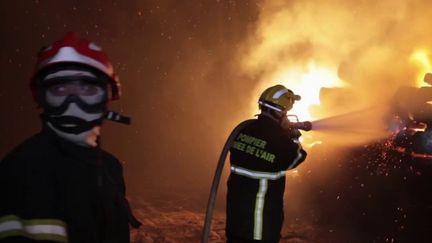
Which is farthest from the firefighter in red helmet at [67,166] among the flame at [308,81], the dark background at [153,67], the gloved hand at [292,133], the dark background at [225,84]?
the dark background at [153,67]

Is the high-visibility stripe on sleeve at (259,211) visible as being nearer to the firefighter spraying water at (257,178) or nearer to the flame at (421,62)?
the firefighter spraying water at (257,178)

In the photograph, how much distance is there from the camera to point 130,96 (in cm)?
1756

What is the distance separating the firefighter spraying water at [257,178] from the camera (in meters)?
3.91

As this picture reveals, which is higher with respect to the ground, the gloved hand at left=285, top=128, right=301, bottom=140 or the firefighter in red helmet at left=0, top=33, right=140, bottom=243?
the gloved hand at left=285, top=128, right=301, bottom=140

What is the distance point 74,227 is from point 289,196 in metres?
8.36

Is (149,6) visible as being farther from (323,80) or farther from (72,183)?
(72,183)

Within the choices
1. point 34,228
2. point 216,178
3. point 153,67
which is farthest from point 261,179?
point 153,67

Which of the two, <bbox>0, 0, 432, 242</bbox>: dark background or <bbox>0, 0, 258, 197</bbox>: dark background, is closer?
<bbox>0, 0, 432, 242</bbox>: dark background

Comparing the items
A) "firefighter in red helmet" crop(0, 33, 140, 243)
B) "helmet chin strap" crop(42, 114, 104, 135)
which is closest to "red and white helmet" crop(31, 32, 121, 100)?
"firefighter in red helmet" crop(0, 33, 140, 243)

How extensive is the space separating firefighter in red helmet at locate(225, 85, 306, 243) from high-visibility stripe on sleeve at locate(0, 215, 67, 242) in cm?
270

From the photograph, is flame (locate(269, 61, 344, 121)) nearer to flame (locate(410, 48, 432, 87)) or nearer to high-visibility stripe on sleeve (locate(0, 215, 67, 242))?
flame (locate(410, 48, 432, 87))

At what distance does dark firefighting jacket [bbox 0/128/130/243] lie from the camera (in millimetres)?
1352

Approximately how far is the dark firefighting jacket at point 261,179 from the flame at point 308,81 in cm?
718

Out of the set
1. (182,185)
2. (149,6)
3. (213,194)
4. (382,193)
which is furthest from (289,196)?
(149,6)
